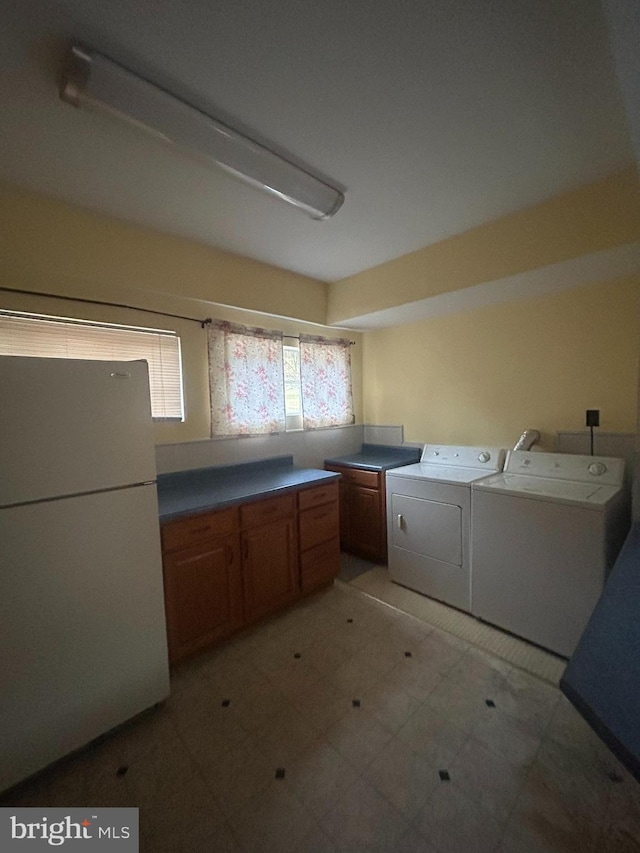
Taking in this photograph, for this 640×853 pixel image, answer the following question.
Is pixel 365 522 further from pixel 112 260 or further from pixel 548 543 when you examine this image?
pixel 112 260

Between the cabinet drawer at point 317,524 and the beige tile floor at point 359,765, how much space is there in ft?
2.41

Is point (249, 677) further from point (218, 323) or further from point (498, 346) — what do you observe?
point (498, 346)

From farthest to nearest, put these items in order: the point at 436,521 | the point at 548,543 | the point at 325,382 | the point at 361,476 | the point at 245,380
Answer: the point at 325,382
the point at 361,476
the point at 245,380
the point at 436,521
the point at 548,543

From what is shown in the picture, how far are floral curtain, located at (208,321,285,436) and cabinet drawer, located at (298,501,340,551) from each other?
77 centimetres

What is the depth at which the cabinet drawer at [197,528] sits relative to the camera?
1776mm

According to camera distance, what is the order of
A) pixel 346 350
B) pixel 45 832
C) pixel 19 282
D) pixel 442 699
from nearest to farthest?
1. pixel 45 832
2. pixel 442 699
3. pixel 19 282
4. pixel 346 350

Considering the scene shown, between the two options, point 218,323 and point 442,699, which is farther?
point 218,323

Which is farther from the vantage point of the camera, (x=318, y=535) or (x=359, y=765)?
(x=318, y=535)

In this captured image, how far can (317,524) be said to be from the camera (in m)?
2.52

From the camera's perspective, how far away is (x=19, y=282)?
175cm

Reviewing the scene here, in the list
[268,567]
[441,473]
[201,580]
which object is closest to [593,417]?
[441,473]

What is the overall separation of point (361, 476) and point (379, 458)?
0.38m

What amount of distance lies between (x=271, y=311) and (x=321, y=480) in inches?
54.0

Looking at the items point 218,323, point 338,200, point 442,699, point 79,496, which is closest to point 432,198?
point 338,200
